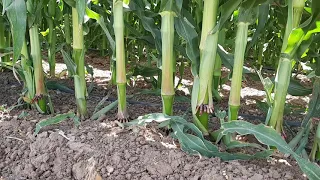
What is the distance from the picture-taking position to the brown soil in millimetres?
1483

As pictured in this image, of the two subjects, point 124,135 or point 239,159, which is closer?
point 239,159

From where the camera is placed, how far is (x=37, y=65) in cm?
210

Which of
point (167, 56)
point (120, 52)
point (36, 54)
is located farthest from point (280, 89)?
point (36, 54)

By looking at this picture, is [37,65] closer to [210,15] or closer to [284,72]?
[210,15]

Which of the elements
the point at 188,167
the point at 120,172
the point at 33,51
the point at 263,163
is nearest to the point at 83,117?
the point at 33,51

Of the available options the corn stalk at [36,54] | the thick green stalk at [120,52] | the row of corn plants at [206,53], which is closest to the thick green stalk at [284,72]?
the row of corn plants at [206,53]

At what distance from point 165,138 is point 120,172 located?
0.30 meters

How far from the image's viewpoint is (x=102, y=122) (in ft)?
6.54

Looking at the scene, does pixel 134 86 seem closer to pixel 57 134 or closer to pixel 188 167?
pixel 57 134

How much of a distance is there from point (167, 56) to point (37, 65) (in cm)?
81

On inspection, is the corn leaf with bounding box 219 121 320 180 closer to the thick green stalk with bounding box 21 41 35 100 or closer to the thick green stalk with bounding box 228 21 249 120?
the thick green stalk with bounding box 228 21 249 120

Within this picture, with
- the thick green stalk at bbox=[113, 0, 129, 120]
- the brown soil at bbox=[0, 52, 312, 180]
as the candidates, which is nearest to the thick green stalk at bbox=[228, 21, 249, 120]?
the brown soil at bbox=[0, 52, 312, 180]

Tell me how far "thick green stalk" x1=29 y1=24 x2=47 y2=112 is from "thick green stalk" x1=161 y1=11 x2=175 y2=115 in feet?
2.52

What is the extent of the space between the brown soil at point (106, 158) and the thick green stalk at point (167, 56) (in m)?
0.17
